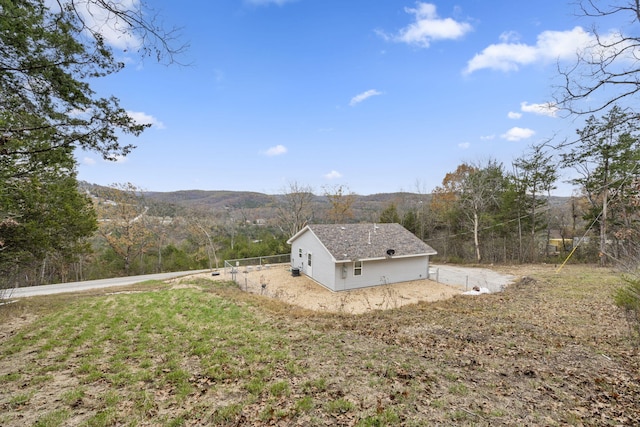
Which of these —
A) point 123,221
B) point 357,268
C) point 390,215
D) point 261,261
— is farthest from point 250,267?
point 390,215

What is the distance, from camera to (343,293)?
15.0 metres

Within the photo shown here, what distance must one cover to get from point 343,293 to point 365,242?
13.5 ft

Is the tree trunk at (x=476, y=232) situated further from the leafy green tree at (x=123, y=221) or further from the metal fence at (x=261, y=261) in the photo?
the leafy green tree at (x=123, y=221)

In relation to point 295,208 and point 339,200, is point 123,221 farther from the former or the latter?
point 339,200

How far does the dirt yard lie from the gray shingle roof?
2.04 m

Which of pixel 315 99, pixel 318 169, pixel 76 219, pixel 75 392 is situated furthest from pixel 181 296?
pixel 318 169

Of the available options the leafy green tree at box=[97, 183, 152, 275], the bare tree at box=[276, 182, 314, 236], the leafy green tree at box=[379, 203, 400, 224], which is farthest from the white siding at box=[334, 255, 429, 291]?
the leafy green tree at box=[97, 183, 152, 275]

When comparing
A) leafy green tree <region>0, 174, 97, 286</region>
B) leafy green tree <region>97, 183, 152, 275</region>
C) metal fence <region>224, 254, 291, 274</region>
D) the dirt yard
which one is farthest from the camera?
leafy green tree <region>97, 183, 152, 275</region>

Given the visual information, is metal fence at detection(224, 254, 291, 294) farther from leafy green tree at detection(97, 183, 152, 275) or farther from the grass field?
leafy green tree at detection(97, 183, 152, 275)

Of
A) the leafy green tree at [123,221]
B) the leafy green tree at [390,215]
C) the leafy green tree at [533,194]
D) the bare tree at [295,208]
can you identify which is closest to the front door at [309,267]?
the bare tree at [295,208]

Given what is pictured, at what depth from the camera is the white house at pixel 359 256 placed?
51.3 ft

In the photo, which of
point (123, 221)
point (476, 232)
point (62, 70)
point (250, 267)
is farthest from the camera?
point (123, 221)

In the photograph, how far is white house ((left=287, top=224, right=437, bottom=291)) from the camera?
15.6m

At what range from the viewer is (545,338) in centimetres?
670
